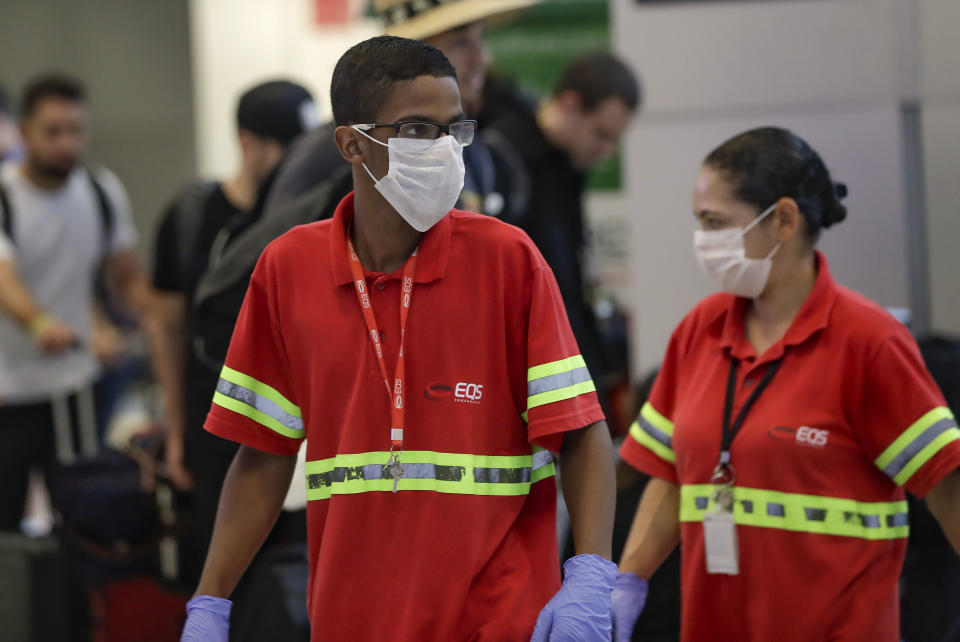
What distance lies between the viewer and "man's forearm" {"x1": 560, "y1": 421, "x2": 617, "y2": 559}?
2.23 metres

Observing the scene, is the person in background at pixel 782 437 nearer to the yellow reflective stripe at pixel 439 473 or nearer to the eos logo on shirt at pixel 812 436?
the eos logo on shirt at pixel 812 436

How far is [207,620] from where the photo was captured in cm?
240

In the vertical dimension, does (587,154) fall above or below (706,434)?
above

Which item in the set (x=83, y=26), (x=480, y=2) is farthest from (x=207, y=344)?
(x=83, y=26)

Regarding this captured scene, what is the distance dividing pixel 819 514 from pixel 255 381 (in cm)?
110

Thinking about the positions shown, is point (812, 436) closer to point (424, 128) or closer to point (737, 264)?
point (737, 264)

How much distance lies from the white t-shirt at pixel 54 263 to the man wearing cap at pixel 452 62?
8.39 ft

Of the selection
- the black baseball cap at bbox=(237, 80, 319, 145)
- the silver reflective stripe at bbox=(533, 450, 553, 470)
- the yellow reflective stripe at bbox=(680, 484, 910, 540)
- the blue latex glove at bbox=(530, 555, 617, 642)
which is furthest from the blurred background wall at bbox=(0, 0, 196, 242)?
the blue latex glove at bbox=(530, 555, 617, 642)

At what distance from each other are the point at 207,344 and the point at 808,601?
1.57 meters

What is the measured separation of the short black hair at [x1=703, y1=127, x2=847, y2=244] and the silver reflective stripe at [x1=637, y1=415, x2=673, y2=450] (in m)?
0.50

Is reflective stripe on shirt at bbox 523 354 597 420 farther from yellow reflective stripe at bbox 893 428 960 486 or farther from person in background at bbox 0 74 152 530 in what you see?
person in background at bbox 0 74 152 530

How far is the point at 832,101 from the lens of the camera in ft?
16.5

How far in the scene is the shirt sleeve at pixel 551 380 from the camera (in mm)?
2213

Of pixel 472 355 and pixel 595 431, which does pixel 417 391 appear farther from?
pixel 595 431
